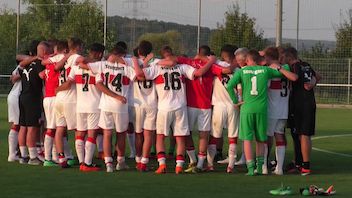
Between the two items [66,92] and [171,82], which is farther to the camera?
[66,92]

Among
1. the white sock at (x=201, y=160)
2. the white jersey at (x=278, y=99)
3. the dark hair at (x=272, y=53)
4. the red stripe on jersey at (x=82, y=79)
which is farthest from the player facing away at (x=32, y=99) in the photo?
the white jersey at (x=278, y=99)

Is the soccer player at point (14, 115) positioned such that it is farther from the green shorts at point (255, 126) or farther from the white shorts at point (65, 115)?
the green shorts at point (255, 126)

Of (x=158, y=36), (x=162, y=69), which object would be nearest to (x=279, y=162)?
(x=162, y=69)

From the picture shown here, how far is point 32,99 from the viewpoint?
13.6 meters

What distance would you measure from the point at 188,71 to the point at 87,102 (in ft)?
5.63

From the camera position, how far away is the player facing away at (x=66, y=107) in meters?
13.0

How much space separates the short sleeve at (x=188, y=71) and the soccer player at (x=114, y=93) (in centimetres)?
81

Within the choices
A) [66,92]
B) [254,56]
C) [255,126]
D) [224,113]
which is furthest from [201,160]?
[66,92]

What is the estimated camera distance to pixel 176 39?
136 ft

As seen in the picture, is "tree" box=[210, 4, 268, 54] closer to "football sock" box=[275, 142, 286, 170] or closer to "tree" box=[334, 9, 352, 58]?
"tree" box=[334, 9, 352, 58]

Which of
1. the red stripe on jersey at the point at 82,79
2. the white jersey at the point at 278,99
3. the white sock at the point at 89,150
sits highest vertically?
the red stripe on jersey at the point at 82,79

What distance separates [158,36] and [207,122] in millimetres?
32134

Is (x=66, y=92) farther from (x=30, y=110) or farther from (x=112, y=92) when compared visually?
(x=112, y=92)

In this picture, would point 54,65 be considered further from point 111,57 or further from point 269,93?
point 269,93
